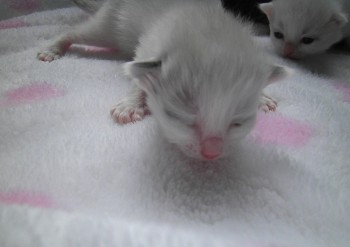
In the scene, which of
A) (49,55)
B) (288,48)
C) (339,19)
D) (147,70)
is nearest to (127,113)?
(147,70)

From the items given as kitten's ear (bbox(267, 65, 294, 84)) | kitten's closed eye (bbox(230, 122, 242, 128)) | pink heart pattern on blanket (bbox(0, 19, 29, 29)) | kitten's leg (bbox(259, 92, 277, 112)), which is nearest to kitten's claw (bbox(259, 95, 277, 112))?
kitten's leg (bbox(259, 92, 277, 112))

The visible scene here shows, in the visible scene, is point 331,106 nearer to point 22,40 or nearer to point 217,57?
point 217,57

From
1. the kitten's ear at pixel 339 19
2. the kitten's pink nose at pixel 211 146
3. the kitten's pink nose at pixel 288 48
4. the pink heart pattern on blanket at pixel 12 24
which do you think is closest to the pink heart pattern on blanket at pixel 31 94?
the kitten's pink nose at pixel 211 146

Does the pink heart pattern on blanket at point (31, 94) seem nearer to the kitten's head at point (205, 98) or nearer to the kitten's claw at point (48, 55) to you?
the kitten's claw at point (48, 55)

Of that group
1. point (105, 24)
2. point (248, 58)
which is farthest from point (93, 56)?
point (248, 58)

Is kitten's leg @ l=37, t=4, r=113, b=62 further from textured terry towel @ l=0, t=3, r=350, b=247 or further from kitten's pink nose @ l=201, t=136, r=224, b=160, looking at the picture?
kitten's pink nose @ l=201, t=136, r=224, b=160

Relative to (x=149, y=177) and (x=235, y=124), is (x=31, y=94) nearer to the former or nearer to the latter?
(x=149, y=177)
